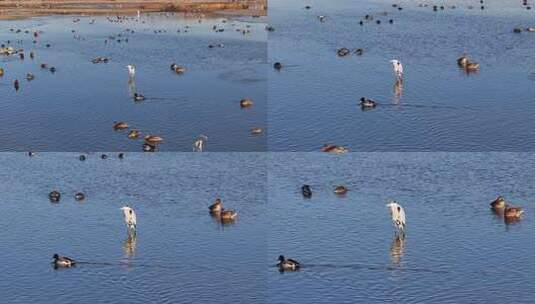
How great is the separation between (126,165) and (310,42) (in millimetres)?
16944

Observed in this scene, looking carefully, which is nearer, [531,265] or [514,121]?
[531,265]

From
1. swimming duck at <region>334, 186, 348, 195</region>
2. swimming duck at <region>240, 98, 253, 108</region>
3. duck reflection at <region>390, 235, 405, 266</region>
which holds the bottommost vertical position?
duck reflection at <region>390, 235, 405, 266</region>

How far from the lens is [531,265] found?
80.4 ft

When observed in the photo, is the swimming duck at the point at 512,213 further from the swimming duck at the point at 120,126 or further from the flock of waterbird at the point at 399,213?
the swimming duck at the point at 120,126

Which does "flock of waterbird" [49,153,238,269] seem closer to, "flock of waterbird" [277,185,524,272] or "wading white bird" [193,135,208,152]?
"flock of waterbird" [277,185,524,272]

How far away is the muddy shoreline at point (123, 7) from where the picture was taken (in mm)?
69250

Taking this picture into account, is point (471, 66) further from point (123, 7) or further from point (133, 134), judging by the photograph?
point (123, 7)

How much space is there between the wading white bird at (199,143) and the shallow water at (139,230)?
0.30 meters

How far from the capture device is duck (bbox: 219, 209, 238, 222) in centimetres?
2903

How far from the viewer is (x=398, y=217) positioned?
2689cm

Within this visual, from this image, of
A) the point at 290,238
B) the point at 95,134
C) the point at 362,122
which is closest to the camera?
the point at 290,238

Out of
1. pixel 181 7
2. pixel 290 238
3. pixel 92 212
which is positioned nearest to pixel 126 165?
pixel 92 212

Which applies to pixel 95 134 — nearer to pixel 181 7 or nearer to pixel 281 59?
pixel 281 59

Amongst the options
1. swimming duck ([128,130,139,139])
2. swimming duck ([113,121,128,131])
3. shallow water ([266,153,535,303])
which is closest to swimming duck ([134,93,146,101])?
swimming duck ([113,121,128,131])
